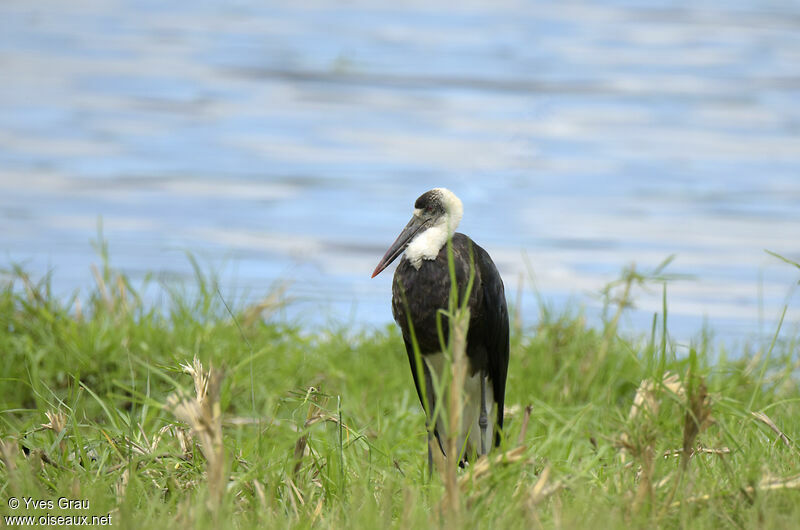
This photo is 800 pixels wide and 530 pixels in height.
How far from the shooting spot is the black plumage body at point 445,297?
3.51 meters

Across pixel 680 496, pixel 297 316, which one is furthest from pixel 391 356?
pixel 680 496

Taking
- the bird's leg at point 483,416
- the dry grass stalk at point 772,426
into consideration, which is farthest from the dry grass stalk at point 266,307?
the dry grass stalk at point 772,426

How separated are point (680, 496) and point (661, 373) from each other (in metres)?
0.32

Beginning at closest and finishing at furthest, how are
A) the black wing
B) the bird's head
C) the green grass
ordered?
the green grass < the black wing < the bird's head

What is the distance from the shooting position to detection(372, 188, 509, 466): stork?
3521mm

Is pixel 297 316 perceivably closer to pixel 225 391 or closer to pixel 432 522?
pixel 225 391

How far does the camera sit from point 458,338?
2.31 meters

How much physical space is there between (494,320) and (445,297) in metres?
0.30

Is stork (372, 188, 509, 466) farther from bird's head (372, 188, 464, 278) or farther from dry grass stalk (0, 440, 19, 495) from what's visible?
dry grass stalk (0, 440, 19, 495)

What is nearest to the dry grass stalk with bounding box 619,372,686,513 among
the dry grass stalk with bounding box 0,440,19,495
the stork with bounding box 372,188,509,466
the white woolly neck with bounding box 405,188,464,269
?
the stork with bounding box 372,188,509,466

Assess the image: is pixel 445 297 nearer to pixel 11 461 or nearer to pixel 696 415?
pixel 696 415

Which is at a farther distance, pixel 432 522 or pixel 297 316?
pixel 297 316

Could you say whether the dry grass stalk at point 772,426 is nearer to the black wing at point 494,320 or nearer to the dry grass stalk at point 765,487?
the dry grass stalk at point 765,487

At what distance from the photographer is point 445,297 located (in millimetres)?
3494
